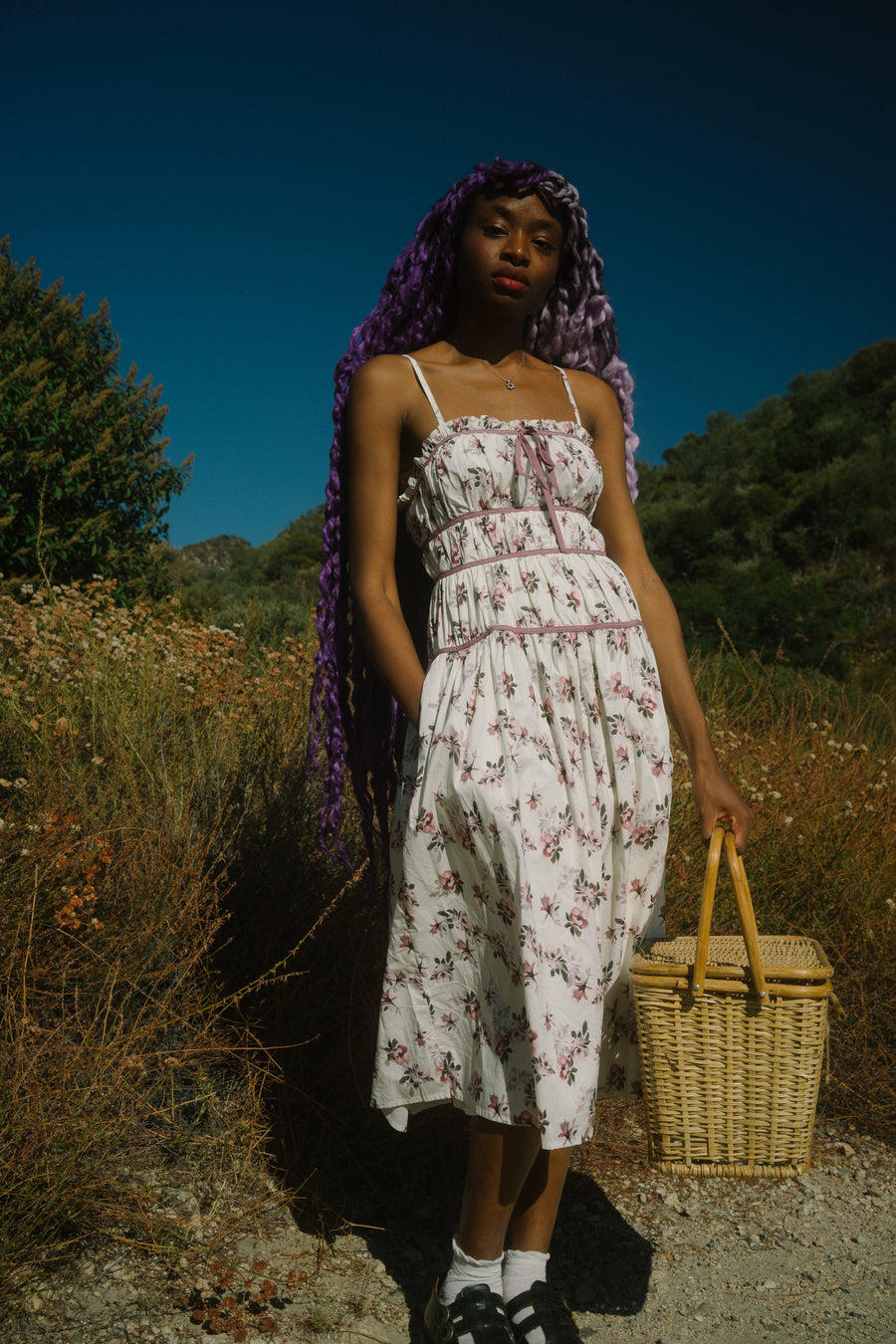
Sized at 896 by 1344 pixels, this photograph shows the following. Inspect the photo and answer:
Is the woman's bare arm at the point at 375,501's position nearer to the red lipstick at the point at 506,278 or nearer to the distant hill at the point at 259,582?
the red lipstick at the point at 506,278

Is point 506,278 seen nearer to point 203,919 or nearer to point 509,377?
point 509,377

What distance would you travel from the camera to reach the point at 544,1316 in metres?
1.78

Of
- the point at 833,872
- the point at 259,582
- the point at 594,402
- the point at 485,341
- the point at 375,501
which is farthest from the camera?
the point at 259,582

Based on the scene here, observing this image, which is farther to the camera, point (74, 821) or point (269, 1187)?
point (74, 821)

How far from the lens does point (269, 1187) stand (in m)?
2.32

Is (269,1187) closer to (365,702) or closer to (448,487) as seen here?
(365,702)

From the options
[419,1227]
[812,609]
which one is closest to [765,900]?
[419,1227]

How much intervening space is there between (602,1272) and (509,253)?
2357 mm

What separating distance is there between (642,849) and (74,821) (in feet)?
4.90

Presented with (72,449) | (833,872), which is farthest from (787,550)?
(833,872)

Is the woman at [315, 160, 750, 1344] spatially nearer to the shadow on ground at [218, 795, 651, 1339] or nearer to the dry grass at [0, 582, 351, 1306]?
the shadow on ground at [218, 795, 651, 1339]

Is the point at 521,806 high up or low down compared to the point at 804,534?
down

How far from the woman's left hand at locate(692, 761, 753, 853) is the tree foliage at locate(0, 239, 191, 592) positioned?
4648 millimetres

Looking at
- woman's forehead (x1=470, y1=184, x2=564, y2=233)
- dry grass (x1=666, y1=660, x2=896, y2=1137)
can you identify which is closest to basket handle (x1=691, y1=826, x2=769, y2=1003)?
woman's forehead (x1=470, y1=184, x2=564, y2=233)
